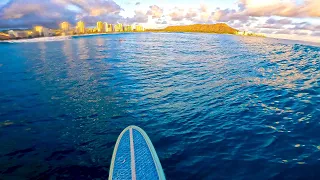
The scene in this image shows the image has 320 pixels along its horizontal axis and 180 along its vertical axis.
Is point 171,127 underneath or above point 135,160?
underneath

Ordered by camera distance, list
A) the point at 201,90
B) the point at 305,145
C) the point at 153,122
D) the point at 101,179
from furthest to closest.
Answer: the point at 201,90 → the point at 153,122 → the point at 305,145 → the point at 101,179

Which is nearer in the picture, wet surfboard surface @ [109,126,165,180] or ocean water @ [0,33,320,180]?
wet surfboard surface @ [109,126,165,180]

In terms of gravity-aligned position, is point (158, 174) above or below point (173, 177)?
above

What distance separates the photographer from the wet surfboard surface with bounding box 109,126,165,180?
6746 millimetres

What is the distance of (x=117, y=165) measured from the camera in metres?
7.23

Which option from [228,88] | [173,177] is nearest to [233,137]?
[173,177]

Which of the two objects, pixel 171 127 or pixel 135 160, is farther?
pixel 171 127

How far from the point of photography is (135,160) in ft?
24.3

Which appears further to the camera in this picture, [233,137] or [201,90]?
[201,90]

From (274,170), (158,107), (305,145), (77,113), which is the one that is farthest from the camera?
(158,107)

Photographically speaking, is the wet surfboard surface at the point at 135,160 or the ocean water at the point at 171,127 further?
the ocean water at the point at 171,127

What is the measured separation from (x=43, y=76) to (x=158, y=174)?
23.7 meters

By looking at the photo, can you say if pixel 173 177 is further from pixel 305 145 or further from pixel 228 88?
pixel 228 88

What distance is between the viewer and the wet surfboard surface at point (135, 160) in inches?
266
